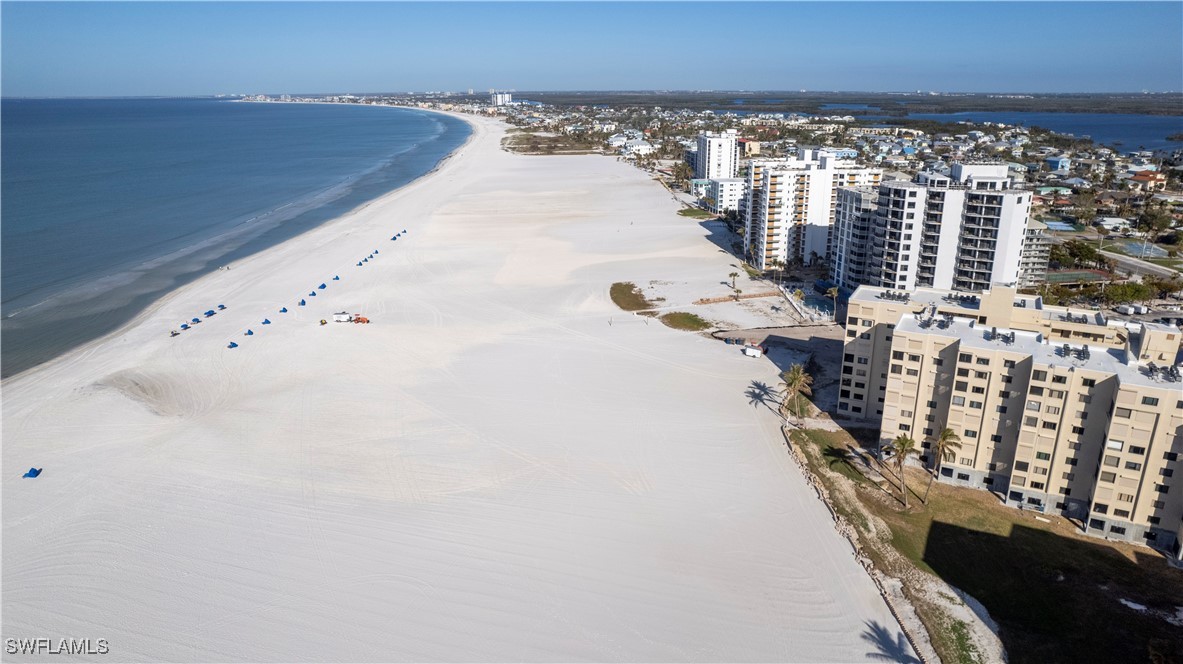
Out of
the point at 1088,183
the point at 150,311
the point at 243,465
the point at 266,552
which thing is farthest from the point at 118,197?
the point at 1088,183

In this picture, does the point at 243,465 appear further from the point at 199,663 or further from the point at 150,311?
the point at 150,311

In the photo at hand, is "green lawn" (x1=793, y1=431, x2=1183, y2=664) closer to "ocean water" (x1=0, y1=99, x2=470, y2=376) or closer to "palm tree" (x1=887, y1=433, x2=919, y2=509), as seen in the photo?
"palm tree" (x1=887, y1=433, x2=919, y2=509)

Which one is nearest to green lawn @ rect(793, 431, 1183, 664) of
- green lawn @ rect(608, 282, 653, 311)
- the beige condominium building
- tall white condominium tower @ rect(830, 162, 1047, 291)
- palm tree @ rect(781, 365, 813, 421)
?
the beige condominium building

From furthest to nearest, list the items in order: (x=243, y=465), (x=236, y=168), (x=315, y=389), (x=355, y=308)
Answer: (x=236, y=168) < (x=355, y=308) < (x=315, y=389) < (x=243, y=465)

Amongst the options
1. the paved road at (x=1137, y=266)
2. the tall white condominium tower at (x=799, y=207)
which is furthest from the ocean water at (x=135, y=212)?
the paved road at (x=1137, y=266)

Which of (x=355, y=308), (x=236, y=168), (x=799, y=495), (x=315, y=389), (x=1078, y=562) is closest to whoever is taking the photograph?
(x=1078, y=562)

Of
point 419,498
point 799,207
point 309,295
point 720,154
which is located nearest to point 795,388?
point 419,498

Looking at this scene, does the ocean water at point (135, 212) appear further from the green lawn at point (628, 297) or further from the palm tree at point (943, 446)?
the palm tree at point (943, 446)
